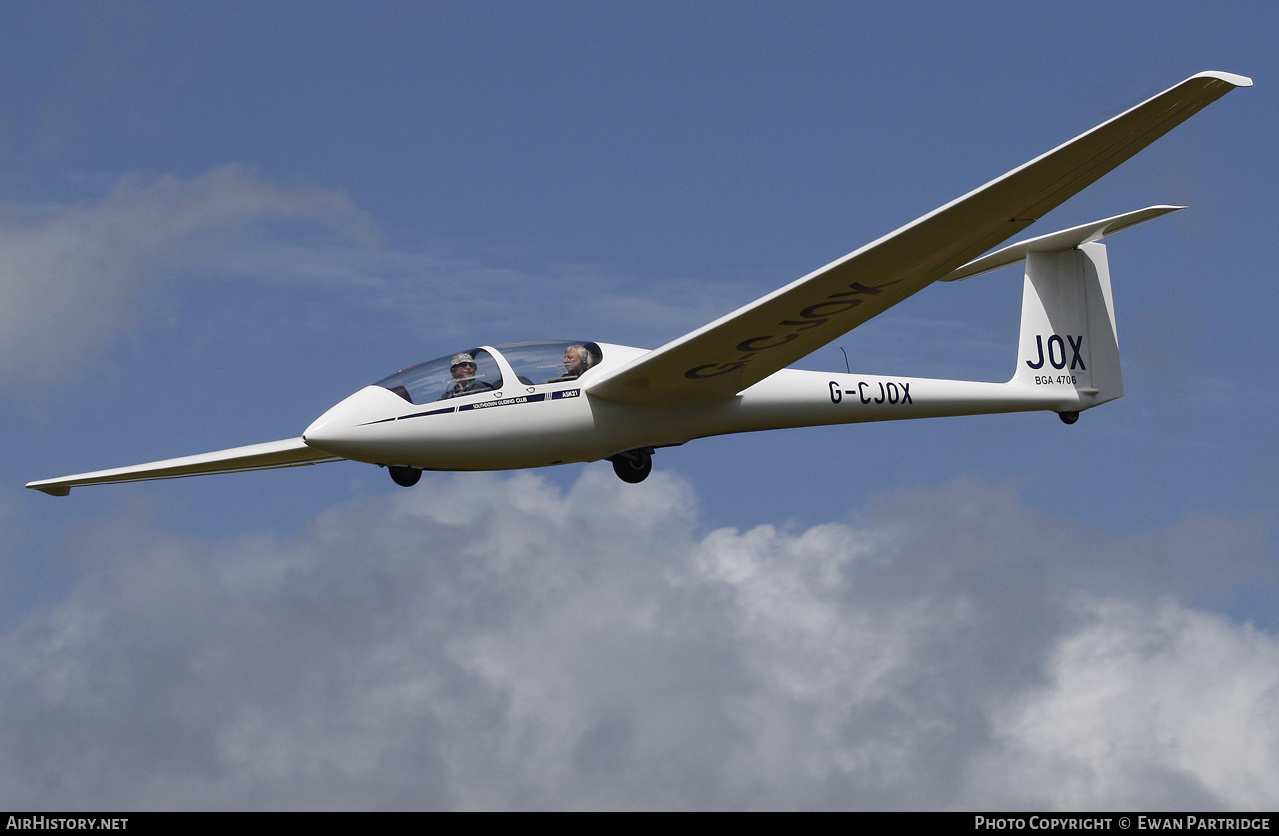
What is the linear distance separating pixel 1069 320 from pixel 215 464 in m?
12.5

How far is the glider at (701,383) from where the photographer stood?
12039mm

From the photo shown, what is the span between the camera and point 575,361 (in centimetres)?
1451

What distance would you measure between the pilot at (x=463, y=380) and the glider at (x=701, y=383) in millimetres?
14

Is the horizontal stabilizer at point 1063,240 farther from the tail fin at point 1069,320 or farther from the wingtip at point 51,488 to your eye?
the wingtip at point 51,488

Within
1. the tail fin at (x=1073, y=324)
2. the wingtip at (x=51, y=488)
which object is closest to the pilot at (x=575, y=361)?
the tail fin at (x=1073, y=324)

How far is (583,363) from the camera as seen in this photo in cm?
1453

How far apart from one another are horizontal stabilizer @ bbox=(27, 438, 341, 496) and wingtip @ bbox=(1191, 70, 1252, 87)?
10.9 meters

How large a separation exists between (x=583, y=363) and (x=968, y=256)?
4.39 m

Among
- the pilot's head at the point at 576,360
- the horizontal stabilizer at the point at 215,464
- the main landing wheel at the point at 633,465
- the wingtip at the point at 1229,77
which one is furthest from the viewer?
the horizontal stabilizer at the point at 215,464

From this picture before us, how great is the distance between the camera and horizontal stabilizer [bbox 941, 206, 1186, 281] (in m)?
17.9

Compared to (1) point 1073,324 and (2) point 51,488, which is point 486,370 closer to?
(2) point 51,488

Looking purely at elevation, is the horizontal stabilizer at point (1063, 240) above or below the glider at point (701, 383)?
above

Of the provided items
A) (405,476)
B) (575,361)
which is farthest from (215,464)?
(575,361)

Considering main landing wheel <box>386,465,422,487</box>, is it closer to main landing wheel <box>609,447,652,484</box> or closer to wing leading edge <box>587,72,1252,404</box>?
wing leading edge <box>587,72,1252,404</box>
